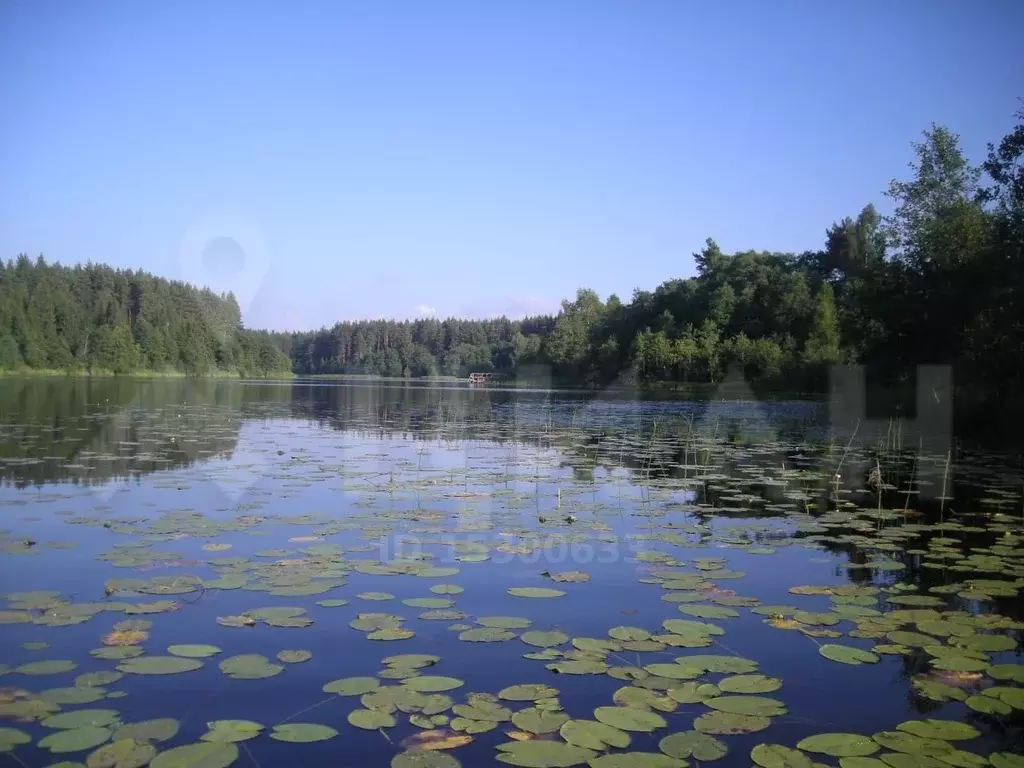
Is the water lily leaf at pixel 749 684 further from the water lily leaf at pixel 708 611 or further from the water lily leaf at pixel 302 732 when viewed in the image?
the water lily leaf at pixel 302 732

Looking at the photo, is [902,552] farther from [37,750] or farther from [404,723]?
[37,750]

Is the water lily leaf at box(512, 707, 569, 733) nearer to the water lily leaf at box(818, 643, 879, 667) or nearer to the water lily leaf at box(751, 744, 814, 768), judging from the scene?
the water lily leaf at box(751, 744, 814, 768)

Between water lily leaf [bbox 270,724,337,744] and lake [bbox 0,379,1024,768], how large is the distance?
1 centimetres

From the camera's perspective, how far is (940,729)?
3.29 metres

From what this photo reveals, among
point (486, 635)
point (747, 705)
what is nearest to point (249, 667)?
point (486, 635)

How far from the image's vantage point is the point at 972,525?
8.02m

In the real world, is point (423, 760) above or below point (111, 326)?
below

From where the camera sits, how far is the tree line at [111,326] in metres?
72.4

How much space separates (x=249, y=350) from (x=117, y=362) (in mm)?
30673

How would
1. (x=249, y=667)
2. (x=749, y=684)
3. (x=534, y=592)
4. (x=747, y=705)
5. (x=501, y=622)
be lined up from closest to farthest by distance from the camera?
(x=747, y=705), (x=749, y=684), (x=249, y=667), (x=501, y=622), (x=534, y=592)

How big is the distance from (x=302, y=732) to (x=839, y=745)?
2.21 m

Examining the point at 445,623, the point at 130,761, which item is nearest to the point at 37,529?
the point at 445,623

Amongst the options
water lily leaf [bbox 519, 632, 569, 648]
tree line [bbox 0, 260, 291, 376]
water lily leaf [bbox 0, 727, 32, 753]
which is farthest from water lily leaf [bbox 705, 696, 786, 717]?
tree line [bbox 0, 260, 291, 376]

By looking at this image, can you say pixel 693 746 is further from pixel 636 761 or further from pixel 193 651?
pixel 193 651
